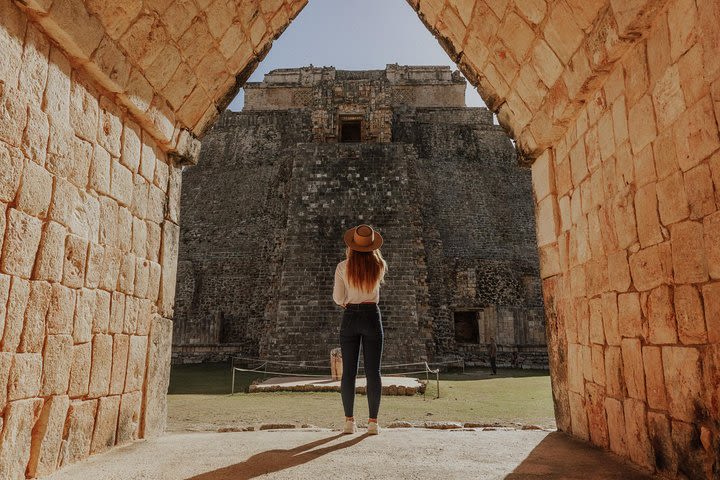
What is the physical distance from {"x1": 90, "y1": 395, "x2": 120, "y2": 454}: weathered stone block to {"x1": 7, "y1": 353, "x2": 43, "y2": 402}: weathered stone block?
0.68m

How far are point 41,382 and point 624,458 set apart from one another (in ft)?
11.2

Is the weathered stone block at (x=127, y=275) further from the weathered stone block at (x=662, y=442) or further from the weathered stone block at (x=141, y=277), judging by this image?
the weathered stone block at (x=662, y=442)

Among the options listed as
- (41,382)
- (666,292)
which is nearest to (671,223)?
(666,292)

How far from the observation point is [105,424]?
3.29 metres

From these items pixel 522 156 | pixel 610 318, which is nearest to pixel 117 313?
pixel 610 318

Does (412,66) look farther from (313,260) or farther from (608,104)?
(608,104)

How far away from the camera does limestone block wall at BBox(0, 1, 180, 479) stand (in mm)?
2447

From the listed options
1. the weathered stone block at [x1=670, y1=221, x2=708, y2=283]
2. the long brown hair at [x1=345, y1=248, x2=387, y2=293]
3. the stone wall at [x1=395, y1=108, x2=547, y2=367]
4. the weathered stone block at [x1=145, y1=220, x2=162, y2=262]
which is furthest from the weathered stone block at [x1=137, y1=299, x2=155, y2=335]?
the stone wall at [x1=395, y1=108, x2=547, y2=367]

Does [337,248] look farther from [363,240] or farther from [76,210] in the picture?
[76,210]

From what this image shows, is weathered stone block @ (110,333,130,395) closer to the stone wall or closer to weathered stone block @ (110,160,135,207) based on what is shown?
weathered stone block @ (110,160,135,207)

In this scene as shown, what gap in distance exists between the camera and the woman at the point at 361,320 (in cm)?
390

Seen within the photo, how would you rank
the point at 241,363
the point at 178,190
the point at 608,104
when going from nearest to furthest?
the point at 608,104, the point at 178,190, the point at 241,363

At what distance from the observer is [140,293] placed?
3.78 metres

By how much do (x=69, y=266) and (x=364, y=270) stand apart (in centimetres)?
207
